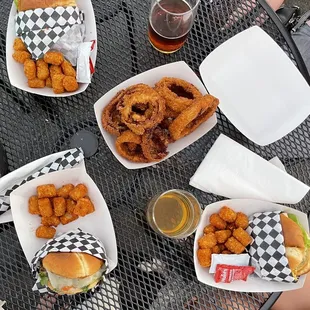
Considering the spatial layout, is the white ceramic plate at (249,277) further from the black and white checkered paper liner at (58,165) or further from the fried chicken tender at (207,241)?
the black and white checkered paper liner at (58,165)

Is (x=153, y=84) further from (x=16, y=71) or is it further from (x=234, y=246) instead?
(x=234, y=246)

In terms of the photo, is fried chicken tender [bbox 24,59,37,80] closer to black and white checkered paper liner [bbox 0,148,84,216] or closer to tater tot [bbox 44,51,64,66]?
tater tot [bbox 44,51,64,66]

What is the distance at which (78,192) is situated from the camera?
1.28 m

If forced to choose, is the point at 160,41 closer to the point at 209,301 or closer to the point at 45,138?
the point at 45,138

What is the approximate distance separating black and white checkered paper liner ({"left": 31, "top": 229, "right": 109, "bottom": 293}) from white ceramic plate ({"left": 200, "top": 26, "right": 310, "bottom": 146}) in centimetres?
53

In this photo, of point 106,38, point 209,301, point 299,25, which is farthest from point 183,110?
point 299,25

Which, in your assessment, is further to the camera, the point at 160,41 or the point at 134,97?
the point at 160,41

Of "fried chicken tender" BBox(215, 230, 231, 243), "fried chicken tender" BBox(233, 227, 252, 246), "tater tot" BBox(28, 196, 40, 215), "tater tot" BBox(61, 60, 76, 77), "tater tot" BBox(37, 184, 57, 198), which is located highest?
"tater tot" BBox(61, 60, 76, 77)

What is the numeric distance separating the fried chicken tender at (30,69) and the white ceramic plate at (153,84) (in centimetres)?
19

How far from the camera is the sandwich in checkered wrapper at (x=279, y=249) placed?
1.25 metres

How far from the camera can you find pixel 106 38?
1434 millimetres

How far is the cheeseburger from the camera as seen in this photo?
46.4 inches

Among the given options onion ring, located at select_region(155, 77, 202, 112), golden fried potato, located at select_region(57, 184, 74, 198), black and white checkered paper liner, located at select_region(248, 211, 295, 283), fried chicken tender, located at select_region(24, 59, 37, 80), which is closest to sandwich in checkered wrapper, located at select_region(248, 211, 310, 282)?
black and white checkered paper liner, located at select_region(248, 211, 295, 283)

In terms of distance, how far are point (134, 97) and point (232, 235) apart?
1.49 ft
